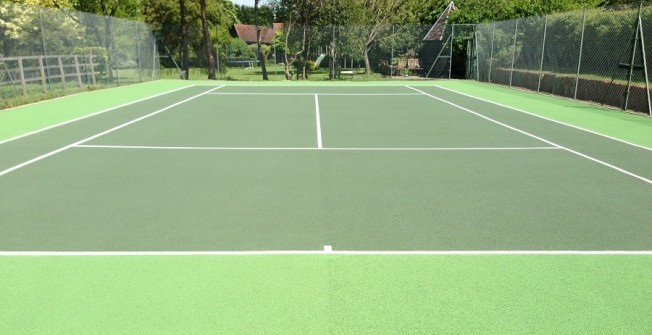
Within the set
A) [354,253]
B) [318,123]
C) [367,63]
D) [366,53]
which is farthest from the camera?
[367,63]

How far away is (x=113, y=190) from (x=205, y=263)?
2845 millimetres

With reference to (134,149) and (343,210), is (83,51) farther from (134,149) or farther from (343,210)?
(343,210)

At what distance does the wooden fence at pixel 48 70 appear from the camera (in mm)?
15870

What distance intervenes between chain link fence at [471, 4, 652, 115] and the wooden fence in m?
17.3

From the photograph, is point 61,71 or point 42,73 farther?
point 61,71

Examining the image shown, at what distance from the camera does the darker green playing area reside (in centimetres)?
511

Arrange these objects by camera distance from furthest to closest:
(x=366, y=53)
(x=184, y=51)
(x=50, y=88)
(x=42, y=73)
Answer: (x=366, y=53), (x=184, y=51), (x=50, y=88), (x=42, y=73)

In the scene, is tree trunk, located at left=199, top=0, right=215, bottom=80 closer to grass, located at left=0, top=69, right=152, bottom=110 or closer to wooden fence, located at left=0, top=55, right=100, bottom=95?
grass, located at left=0, top=69, right=152, bottom=110

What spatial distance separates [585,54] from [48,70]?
A: 1763 centimetres

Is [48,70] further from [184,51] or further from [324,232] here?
[324,232]

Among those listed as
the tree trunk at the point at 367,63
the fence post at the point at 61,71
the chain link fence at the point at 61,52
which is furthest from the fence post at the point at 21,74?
the tree trunk at the point at 367,63

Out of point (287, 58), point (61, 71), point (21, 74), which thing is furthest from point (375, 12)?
point (21, 74)

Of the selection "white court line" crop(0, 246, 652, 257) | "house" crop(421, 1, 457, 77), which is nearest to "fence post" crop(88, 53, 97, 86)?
"house" crop(421, 1, 457, 77)

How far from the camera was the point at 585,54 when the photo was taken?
56.2ft
